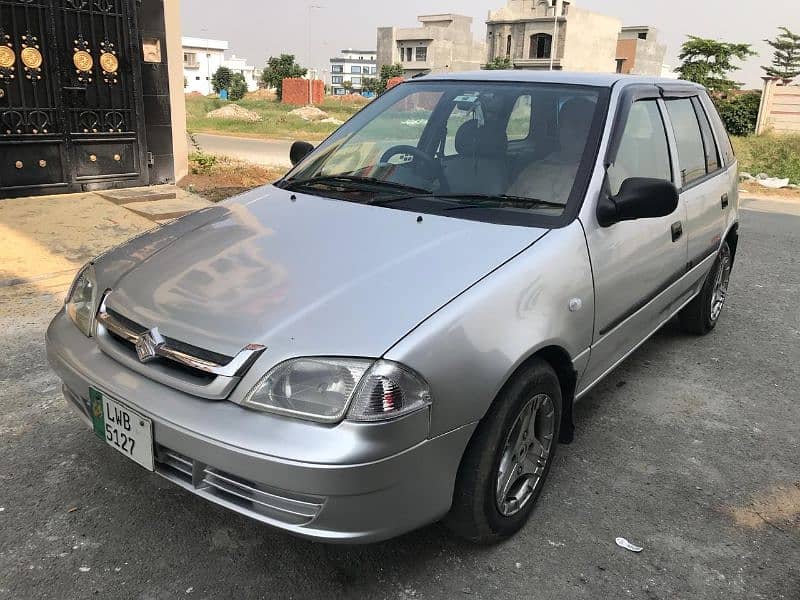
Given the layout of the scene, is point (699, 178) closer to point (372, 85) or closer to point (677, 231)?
point (677, 231)

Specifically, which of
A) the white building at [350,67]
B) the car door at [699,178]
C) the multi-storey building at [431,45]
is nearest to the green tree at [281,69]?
the multi-storey building at [431,45]

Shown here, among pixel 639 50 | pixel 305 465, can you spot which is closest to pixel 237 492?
pixel 305 465

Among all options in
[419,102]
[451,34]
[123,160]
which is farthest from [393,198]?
[451,34]

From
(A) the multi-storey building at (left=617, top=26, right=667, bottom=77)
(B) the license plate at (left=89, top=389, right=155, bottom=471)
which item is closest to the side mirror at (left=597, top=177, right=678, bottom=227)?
(B) the license plate at (left=89, top=389, right=155, bottom=471)

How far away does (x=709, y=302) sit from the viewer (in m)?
4.62

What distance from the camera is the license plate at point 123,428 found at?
6.98 ft

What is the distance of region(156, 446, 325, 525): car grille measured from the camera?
6.38 feet

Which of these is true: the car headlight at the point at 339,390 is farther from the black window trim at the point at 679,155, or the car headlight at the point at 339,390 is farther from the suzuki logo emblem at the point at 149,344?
the black window trim at the point at 679,155

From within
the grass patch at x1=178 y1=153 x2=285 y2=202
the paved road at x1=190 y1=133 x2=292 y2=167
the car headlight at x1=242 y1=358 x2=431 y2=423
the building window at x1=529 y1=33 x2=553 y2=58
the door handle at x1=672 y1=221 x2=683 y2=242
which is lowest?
the paved road at x1=190 y1=133 x2=292 y2=167

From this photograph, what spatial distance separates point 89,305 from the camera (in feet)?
8.43

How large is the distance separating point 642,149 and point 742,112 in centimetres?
2780

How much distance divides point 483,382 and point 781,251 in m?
7.00

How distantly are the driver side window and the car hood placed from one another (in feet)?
2.55

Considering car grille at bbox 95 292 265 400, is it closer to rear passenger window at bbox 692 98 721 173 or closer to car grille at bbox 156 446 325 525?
car grille at bbox 156 446 325 525
